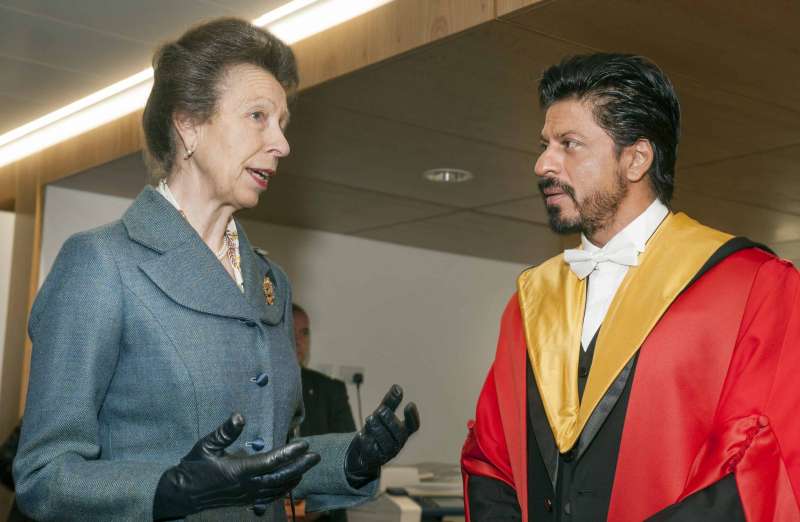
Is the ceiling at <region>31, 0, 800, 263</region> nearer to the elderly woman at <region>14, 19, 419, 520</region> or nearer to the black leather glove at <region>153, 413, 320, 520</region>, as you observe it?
the elderly woman at <region>14, 19, 419, 520</region>

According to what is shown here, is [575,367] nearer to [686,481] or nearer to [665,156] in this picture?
[686,481]

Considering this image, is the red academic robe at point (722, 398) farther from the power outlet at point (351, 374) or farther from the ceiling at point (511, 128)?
the power outlet at point (351, 374)

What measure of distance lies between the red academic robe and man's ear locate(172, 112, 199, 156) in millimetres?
800

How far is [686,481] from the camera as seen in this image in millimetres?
1681

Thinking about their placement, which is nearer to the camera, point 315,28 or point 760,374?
point 760,374

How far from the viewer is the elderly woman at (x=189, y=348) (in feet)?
4.51

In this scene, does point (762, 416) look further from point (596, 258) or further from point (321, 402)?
point (321, 402)

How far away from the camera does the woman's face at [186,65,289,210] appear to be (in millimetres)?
1638

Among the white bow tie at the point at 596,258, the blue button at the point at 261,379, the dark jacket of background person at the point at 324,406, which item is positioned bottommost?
the blue button at the point at 261,379

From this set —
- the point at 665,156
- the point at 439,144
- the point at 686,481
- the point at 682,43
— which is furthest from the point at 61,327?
the point at 439,144

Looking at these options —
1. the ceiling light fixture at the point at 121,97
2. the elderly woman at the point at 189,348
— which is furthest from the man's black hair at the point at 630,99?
the ceiling light fixture at the point at 121,97

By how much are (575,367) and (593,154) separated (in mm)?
392

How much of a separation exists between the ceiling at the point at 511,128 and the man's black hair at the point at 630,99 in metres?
0.64

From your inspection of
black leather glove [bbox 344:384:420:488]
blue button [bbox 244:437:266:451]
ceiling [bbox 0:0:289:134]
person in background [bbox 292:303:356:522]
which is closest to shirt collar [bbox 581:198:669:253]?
black leather glove [bbox 344:384:420:488]
